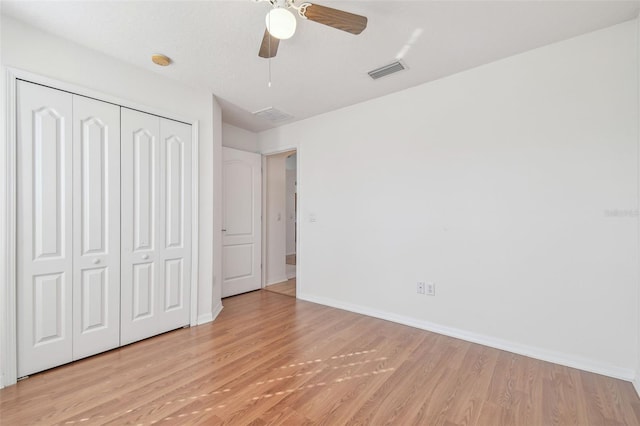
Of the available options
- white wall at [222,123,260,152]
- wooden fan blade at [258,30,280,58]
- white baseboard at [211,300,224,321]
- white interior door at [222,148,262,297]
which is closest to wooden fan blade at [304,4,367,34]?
wooden fan blade at [258,30,280,58]

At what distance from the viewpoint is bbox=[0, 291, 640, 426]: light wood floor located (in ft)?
5.53

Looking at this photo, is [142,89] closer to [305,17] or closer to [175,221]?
[175,221]

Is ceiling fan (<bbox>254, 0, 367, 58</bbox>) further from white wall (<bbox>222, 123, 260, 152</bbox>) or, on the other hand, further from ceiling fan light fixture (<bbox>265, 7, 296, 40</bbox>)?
white wall (<bbox>222, 123, 260, 152</bbox>)

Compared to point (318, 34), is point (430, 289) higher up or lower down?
lower down

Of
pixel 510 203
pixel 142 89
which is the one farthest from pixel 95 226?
pixel 510 203

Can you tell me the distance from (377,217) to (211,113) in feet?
7.61

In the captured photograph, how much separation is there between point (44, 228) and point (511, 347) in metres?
4.03

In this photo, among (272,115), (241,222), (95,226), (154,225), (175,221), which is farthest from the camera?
(241,222)

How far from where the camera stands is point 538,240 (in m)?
2.39

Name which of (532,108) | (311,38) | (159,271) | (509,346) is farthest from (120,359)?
(532,108)

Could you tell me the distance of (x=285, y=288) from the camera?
4.61 metres

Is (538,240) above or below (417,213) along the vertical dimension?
below

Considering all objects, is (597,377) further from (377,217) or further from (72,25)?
(72,25)

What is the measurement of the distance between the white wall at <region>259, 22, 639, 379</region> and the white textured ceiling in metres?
0.28
